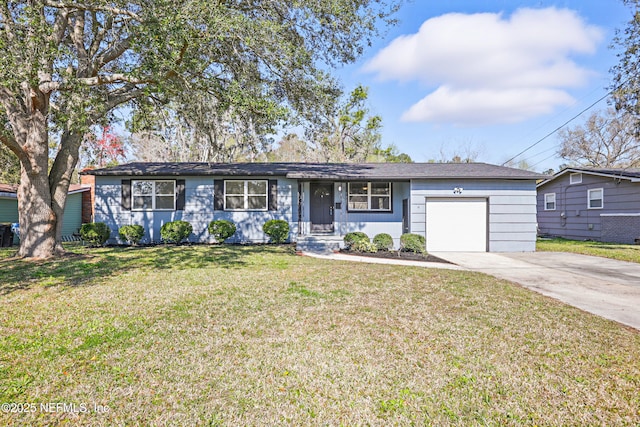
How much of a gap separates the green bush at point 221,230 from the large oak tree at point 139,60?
419 centimetres

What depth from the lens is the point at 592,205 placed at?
1504 centimetres

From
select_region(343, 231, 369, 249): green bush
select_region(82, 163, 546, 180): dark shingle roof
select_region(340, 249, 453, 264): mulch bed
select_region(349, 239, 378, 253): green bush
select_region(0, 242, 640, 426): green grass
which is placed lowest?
select_region(0, 242, 640, 426): green grass

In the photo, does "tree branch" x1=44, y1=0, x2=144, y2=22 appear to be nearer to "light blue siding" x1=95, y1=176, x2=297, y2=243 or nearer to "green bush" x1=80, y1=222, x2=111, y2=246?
"light blue siding" x1=95, y1=176, x2=297, y2=243

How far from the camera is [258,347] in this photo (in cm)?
325

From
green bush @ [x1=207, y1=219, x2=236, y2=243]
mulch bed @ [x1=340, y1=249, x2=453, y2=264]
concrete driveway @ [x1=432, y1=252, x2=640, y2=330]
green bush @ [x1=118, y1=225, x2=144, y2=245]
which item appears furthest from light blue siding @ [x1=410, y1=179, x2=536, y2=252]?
green bush @ [x1=118, y1=225, x2=144, y2=245]

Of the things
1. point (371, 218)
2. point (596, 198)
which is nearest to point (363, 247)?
point (371, 218)

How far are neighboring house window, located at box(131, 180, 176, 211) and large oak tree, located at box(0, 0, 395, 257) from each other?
2.91 meters

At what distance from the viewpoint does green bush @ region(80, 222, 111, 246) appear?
10711mm

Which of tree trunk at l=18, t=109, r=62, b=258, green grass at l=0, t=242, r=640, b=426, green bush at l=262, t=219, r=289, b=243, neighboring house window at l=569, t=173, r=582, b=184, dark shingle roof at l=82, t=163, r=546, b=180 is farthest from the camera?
neighboring house window at l=569, t=173, r=582, b=184

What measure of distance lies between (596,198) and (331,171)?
40.8 feet

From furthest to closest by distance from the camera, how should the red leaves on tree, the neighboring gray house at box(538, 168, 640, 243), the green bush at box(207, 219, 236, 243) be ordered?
the red leaves on tree < the neighboring gray house at box(538, 168, 640, 243) < the green bush at box(207, 219, 236, 243)

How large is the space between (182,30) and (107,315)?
199 inches

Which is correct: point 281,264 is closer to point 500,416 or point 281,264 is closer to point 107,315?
point 107,315

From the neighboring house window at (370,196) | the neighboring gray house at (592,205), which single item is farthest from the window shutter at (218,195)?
the neighboring gray house at (592,205)
